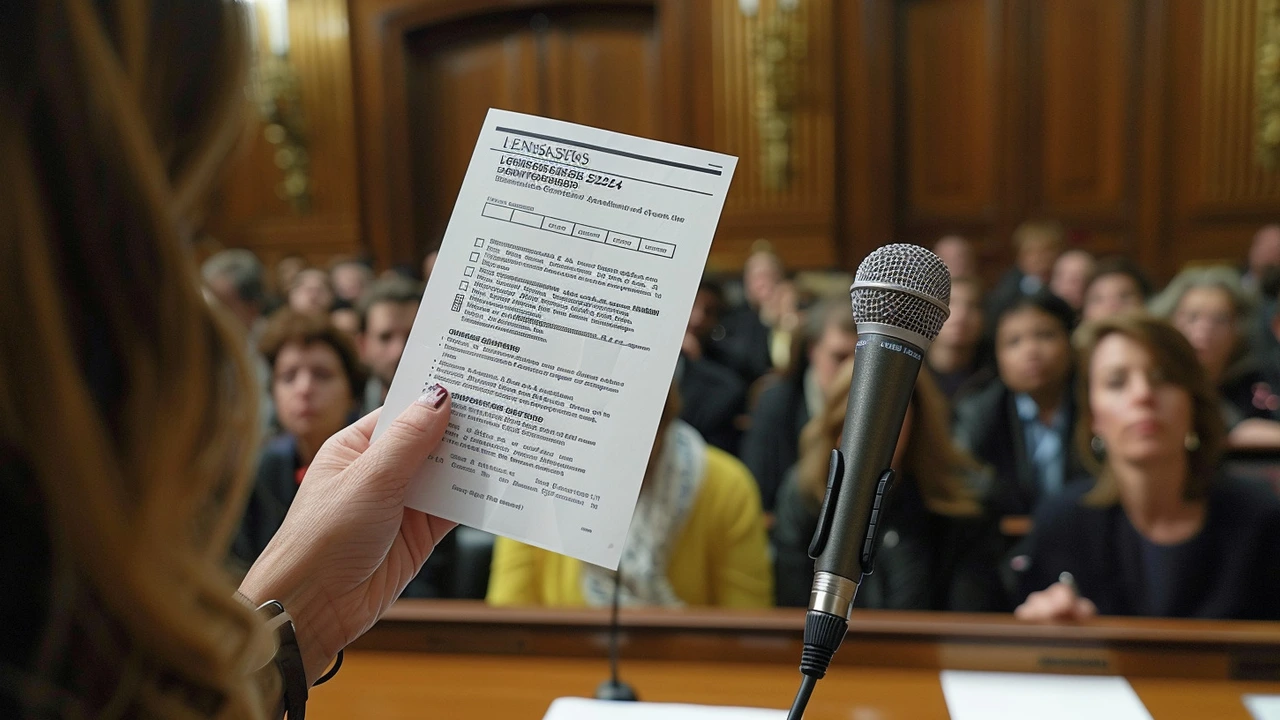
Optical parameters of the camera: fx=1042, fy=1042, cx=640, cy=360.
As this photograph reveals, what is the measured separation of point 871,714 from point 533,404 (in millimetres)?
790

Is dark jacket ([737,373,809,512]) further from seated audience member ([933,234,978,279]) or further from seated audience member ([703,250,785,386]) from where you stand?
seated audience member ([933,234,978,279])

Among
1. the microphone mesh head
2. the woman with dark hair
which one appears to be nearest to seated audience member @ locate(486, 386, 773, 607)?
the microphone mesh head

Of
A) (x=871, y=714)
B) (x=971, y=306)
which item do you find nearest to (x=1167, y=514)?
(x=871, y=714)

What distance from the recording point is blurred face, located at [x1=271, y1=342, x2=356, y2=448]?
3037 mm

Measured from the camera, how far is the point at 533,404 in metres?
1.02

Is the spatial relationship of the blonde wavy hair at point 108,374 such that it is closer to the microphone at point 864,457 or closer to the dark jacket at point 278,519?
the microphone at point 864,457

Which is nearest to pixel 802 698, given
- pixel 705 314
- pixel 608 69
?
pixel 705 314

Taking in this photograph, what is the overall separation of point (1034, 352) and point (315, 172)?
6.42m

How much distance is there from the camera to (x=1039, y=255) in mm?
6465

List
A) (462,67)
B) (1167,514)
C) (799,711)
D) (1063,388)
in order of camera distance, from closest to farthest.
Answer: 1. (799,711)
2. (1167,514)
3. (1063,388)
4. (462,67)

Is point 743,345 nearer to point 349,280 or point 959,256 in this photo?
point 959,256

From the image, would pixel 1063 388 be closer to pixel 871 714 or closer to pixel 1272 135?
pixel 871 714

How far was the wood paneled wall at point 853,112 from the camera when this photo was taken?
703cm

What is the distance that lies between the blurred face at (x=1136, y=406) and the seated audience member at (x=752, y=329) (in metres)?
3.02
